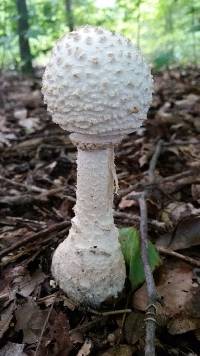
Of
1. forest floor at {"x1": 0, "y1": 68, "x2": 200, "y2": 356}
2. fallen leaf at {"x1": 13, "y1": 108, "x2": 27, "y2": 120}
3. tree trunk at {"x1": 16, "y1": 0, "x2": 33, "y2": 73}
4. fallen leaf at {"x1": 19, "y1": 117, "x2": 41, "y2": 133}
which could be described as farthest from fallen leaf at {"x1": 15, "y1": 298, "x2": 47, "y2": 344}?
tree trunk at {"x1": 16, "y1": 0, "x2": 33, "y2": 73}

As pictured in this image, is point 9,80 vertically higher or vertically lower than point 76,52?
lower

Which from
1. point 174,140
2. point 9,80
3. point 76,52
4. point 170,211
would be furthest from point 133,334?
point 9,80

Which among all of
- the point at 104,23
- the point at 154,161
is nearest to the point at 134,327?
the point at 154,161

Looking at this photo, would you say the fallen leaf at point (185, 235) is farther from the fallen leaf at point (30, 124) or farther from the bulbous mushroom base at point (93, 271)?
the fallen leaf at point (30, 124)

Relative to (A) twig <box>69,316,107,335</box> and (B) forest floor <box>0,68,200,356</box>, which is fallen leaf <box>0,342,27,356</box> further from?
(A) twig <box>69,316,107,335</box>

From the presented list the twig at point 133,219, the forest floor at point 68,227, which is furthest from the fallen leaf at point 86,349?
the twig at point 133,219

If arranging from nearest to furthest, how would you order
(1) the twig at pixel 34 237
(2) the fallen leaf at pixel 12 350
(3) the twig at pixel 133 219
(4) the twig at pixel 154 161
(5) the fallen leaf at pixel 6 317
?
1. (2) the fallen leaf at pixel 12 350
2. (5) the fallen leaf at pixel 6 317
3. (1) the twig at pixel 34 237
4. (3) the twig at pixel 133 219
5. (4) the twig at pixel 154 161

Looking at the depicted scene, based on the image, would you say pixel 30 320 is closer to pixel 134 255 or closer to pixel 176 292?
pixel 134 255

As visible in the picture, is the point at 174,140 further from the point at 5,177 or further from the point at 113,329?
the point at 113,329
